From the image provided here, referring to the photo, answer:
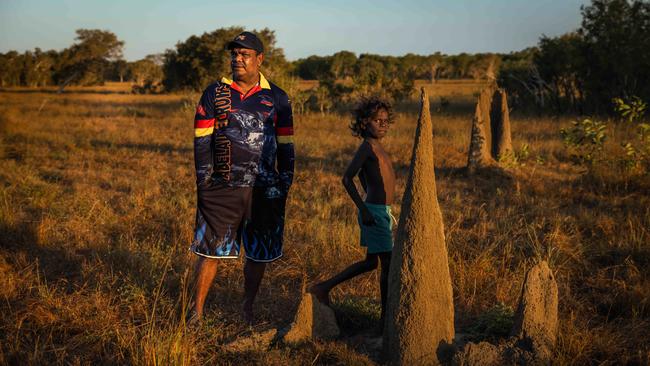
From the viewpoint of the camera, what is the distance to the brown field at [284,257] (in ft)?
10.3

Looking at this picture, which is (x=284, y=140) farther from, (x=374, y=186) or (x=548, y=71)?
(x=548, y=71)

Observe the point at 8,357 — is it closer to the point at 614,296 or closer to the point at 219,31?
the point at 614,296

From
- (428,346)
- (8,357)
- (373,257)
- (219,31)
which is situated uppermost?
(219,31)

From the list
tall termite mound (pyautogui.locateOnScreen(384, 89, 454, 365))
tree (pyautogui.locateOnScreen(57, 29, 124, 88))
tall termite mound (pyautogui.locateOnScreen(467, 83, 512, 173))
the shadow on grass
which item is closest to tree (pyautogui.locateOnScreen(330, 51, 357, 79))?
tree (pyautogui.locateOnScreen(57, 29, 124, 88))

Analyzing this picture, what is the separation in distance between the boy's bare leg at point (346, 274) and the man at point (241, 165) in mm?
420

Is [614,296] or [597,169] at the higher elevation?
[597,169]

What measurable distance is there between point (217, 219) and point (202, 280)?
0.44 metres

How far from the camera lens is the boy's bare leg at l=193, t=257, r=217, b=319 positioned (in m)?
3.35

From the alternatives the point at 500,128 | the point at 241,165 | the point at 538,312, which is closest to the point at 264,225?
→ the point at 241,165

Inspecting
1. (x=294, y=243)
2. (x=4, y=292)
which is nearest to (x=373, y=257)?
(x=294, y=243)

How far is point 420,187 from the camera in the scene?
278cm

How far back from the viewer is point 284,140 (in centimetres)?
350

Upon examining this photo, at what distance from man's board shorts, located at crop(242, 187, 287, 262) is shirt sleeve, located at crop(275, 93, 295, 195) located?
0.12 meters

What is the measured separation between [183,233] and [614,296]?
14.1 ft
